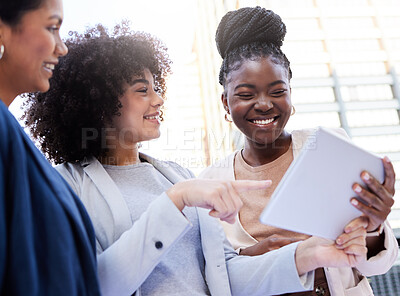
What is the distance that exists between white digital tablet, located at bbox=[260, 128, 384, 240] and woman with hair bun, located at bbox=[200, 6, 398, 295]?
0.33m

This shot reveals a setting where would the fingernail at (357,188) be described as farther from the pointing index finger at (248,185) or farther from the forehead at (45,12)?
the forehead at (45,12)

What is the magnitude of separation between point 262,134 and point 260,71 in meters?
0.29

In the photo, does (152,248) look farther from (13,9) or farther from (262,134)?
(262,134)

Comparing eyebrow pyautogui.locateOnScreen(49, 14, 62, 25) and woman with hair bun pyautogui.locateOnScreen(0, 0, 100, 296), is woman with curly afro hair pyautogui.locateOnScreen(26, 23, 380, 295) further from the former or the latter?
eyebrow pyautogui.locateOnScreen(49, 14, 62, 25)

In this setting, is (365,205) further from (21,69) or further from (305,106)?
(305,106)

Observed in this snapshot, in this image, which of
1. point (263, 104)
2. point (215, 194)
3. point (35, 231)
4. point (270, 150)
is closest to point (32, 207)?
point (35, 231)

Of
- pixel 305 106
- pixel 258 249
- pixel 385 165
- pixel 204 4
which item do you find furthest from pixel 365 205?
pixel 204 4

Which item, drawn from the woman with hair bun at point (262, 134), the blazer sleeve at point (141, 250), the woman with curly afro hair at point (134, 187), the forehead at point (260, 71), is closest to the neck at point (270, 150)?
the woman with hair bun at point (262, 134)

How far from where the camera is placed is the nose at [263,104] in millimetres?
1849

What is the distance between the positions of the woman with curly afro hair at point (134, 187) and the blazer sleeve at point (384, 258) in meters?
0.29

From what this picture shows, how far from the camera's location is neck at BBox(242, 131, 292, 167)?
6.54 ft

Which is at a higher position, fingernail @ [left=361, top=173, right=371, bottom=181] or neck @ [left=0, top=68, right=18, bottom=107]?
neck @ [left=0, top=68, right=18, bottom=107]

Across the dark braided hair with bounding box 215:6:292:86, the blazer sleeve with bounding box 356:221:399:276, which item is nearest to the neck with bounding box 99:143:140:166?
the dark braided hair with bounding box 215:6:292:86

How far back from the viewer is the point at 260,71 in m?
1.89
